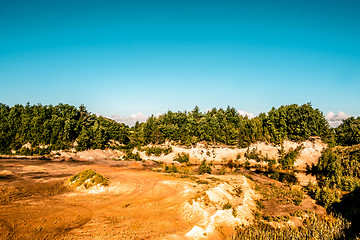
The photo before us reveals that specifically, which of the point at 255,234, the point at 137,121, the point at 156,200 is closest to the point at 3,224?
the point at 156,200

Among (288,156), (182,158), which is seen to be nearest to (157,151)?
(182,158)

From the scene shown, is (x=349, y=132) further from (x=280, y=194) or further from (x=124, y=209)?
(x=124, y=209)

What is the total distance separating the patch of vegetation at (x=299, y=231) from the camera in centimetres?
1805

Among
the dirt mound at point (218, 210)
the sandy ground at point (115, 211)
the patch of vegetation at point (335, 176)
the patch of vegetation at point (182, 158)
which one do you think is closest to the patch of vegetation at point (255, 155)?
the patch of vegetation at point (335, 176)

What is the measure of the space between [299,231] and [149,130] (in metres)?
65.4

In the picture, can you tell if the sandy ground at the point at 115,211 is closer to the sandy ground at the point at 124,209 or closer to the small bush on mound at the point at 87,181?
the sandy ground at the point at 124,209

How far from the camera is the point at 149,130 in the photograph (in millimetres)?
79812

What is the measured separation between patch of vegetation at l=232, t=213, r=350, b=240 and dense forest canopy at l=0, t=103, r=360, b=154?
48.1 m

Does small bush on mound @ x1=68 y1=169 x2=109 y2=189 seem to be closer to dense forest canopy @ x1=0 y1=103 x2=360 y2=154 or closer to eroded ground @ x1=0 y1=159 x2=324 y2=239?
eroded ground @ x1=0 y1=159 x2=324 y2=239

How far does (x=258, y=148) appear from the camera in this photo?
66.9 m

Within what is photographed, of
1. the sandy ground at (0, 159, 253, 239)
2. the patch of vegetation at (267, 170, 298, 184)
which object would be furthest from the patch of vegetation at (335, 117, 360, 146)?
the sandy ground at (0, 159, 253, 239)

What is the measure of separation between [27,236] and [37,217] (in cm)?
389

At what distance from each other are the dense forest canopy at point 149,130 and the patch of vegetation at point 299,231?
4808cm

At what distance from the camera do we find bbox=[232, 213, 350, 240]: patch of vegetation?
1805 cm
